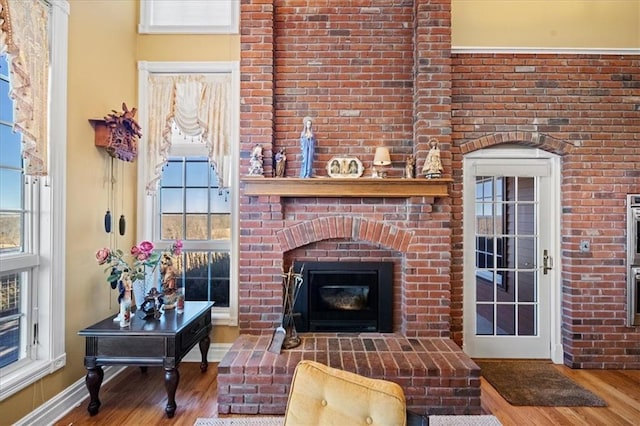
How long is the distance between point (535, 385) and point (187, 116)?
388 cm

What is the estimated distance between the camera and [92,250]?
277 cm

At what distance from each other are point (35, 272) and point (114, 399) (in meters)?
1.10

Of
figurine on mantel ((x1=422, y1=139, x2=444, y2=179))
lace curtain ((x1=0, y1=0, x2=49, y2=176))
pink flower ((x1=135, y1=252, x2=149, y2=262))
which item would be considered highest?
lace curtain ((x1=0, y1=0, x2=49, y2=176))

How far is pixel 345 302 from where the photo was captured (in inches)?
127

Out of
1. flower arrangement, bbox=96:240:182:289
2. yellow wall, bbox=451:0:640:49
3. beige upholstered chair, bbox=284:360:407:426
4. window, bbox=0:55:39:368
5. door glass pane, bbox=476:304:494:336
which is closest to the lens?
beige upholstered chair, bbox=284:360:407:426

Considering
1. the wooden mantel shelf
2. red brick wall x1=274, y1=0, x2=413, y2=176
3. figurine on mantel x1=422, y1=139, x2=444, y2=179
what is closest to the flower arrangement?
the wooden mantel shelf

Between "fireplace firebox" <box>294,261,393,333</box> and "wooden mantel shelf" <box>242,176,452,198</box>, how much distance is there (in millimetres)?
676

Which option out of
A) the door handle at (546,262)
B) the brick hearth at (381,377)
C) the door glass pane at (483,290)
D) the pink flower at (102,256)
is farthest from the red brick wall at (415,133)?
the pink flower at (102,256)

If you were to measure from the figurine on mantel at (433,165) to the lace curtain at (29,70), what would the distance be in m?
2.74

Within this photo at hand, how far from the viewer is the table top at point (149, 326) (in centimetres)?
239

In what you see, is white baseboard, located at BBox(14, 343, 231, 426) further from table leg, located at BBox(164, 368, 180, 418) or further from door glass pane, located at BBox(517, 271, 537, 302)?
door glass pane, located at BBox(517, 271, 537, 302)

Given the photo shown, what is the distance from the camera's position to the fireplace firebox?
318cm

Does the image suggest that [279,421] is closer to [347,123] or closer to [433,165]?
[433,165]

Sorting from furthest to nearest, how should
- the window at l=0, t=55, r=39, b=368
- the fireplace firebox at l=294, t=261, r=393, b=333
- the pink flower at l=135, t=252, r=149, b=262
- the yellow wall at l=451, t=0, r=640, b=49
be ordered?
the yellow wall at l=451, t=0, r=640, b=49 → the fireplace firebox at l=294, t=261, r=393, b=333 → the pink flower at l=135, t=252, r=149, b=262 → the window at l=0, t=55, r=39, b=368
